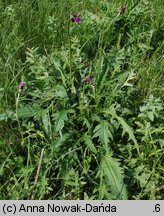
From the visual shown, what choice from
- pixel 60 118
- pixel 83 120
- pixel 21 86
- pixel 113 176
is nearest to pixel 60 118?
pixel 60 118

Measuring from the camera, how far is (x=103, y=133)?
2.48 m

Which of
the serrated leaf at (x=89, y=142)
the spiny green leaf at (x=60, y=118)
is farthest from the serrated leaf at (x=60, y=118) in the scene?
the serrated leaf at (x=89, y=142)

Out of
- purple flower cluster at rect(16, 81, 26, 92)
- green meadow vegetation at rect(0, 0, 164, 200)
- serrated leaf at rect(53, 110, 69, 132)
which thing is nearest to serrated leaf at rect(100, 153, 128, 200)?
green meadow vegetation at rect(0, 0, 164, 200)

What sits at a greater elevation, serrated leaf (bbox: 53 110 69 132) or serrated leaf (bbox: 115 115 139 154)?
serrated leaf (bbox: 53 110 69 132)

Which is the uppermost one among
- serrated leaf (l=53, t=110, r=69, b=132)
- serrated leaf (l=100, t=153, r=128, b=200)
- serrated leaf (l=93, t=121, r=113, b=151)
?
serrated leaf (l=53, t=110, r=69, b=132)

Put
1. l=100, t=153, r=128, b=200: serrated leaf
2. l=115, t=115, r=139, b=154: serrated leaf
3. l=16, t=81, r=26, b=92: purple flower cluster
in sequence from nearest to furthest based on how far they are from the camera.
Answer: l=100, t=153, r=128, b=200: serrated leaf → l=115, t=115, r=139, b=154: serrated leaf → l=16, t=81, r=26, b=92: purple flower cluster

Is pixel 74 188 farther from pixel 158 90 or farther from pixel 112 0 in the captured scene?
pixel 112 0

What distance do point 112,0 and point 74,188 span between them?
175 centimetres

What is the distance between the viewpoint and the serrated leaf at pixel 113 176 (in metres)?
2.36

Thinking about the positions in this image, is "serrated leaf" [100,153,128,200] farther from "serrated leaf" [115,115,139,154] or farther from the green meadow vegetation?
"serrated leaf" [115,115,139,154]

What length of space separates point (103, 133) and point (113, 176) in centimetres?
25

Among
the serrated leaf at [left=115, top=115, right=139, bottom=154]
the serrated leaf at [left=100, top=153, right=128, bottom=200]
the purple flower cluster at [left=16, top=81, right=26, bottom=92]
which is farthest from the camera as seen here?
the purple flower cluster at [left=16, top=81, right=26, bottom=92]

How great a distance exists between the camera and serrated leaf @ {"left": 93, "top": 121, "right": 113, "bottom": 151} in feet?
8.05

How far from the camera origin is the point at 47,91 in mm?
2701
